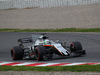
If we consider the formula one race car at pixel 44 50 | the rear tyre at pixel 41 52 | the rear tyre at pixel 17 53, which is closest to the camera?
the rear tyre at pixel 41 52

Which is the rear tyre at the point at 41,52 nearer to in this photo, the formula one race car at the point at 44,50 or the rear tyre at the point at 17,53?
the formula one race car at the point at 44,50

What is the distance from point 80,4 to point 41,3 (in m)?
5.10

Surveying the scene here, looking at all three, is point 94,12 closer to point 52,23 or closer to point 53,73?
point 52,23

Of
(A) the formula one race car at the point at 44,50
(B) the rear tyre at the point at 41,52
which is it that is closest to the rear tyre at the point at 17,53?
(A) the formula one race car at the point at 44,50

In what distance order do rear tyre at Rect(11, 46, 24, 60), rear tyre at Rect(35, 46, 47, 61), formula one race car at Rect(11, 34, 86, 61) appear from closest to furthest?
rear tyre at Rect(35, 46, 47, 61)
formula one race car at Rect(11, 34, 86, 61)
rear tyre at Rect(11, 46, 24, 60)

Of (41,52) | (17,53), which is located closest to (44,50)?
(41,52)

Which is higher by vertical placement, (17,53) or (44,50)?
(44,50)

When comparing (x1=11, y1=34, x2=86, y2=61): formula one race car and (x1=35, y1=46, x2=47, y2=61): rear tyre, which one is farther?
(x1=11, y1=34, x2=86, y2=61): formula one race car

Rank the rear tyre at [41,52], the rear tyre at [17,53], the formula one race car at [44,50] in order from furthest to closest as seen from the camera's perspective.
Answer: the rear tyre at [17,53] < the formula one race car at [44,50] < the rear tyre at [41,52]

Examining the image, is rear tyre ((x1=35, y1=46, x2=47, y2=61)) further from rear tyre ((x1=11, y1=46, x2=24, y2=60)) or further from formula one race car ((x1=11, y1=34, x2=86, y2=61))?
rear tyre ((x1=11, y1=46, x2=24, y2=60))

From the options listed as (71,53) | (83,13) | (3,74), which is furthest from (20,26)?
(3,74)

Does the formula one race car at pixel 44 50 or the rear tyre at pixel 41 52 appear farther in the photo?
the formula one race car at pixel 44 50

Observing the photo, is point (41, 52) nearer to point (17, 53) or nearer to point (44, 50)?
point (44, 50)

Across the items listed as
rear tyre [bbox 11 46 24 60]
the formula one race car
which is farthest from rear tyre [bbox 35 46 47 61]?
rear tyre [bbox 11 46 24 60]
